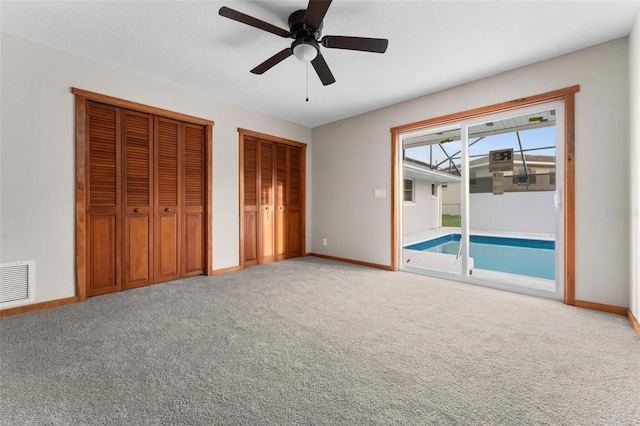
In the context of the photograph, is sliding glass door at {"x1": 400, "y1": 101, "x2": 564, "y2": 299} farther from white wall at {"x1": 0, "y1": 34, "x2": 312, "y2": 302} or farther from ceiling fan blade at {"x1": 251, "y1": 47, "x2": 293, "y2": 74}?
white wall at {"x1": 0, "y1": 34, "x2": 312, "y2": 302}

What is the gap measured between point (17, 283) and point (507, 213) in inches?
353

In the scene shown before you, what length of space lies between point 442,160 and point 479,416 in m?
5.46

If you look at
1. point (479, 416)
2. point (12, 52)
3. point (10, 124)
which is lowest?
point (479, 416)

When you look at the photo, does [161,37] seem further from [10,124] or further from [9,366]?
[9,366]

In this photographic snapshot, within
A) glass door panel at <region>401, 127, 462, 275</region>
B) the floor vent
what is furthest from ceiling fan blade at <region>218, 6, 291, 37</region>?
the floor vent

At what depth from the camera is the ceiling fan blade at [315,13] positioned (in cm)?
178

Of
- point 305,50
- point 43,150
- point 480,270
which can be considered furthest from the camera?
point 480,270

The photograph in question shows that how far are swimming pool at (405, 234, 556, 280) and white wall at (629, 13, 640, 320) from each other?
5.07 feet

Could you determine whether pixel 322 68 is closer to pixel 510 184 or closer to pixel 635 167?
pixel 635 167

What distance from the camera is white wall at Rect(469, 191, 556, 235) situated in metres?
6.05

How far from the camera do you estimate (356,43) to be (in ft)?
6.91

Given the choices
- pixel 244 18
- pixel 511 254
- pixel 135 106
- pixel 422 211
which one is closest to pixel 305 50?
pixel 244 18

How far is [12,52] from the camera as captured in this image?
2.53 metres

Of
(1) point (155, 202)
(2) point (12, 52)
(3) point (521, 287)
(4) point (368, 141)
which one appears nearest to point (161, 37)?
(2) point (12, 52)
